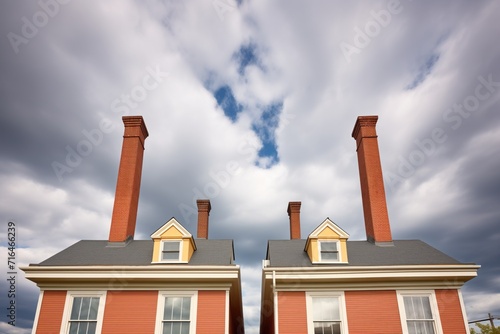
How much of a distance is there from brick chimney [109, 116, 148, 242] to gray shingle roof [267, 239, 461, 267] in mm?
7657

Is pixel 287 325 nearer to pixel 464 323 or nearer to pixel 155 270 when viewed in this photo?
pixel 155 270

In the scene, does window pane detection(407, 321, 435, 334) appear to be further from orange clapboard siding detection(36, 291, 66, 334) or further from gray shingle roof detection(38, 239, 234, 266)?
orange clapboard siding detection(36, 291, 66, 334)

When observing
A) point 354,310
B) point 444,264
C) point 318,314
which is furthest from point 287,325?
point 444,264

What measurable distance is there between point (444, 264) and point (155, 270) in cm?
1162

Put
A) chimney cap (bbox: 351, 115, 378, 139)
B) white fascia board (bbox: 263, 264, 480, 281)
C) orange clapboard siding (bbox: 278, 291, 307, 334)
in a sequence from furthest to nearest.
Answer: chimney cap (bbox: 351, 115, 378, 139) → white fascia board (bbox: 263, 264, 480, 281) → orange clapboard siding (bbox: 278, 291, 307, 334)

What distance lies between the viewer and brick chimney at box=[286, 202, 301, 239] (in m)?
20.7

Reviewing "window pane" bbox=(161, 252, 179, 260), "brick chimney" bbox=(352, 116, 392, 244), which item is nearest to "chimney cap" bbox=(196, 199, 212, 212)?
"window pane" bbox=(161, 252, 179, 260)

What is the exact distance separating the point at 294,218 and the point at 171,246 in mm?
8815

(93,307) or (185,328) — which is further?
(93,307)

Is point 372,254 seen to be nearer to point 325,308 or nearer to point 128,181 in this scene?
point 325,308

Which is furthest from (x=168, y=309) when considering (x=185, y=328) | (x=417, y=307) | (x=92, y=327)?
(x=417, y=307)

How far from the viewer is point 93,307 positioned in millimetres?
13203

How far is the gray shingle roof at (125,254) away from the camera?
46.9ft

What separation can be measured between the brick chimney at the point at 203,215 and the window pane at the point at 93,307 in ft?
24.9
